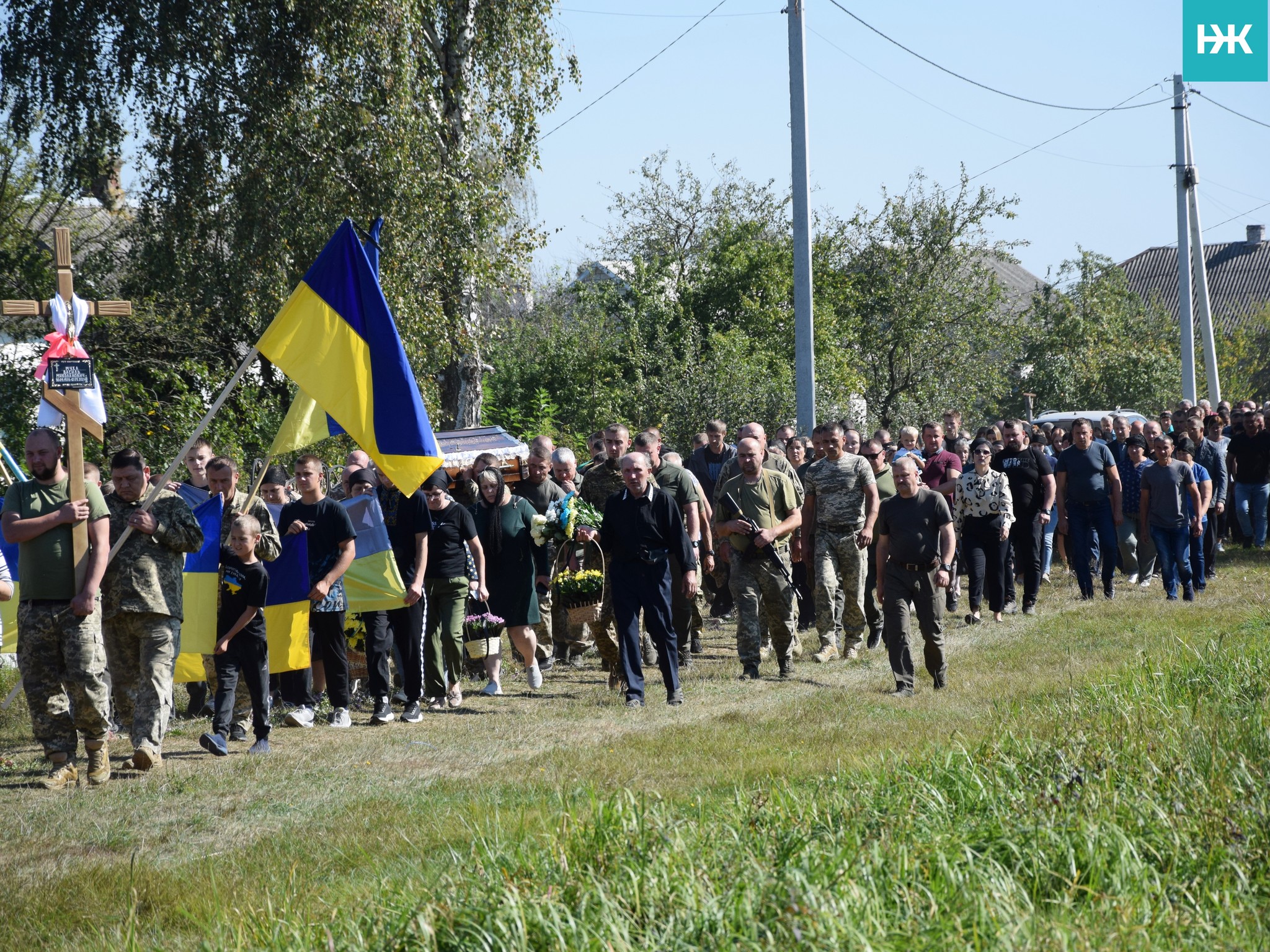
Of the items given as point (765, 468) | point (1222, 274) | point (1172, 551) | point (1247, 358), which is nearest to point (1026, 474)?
point (1172, 551)

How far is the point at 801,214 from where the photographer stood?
1725 centimetres

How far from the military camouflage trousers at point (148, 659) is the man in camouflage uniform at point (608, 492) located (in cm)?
359

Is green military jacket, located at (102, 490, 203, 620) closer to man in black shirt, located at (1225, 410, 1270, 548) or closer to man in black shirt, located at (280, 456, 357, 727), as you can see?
man in black shirt, located at (280, 456, 357, 727)

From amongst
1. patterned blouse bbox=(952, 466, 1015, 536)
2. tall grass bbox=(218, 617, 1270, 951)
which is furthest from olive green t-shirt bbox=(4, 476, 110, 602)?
patterned blouse bbox=(952, 466, 1015, 536)

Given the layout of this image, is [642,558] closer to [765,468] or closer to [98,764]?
[765,468]

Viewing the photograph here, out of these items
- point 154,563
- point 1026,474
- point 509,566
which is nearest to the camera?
point 154,563

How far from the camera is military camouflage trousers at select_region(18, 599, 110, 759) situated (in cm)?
781

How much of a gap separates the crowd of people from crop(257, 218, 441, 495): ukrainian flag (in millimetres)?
624

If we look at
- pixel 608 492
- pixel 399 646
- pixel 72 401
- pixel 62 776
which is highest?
pixel 72 401

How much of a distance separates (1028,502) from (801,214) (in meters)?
5.12

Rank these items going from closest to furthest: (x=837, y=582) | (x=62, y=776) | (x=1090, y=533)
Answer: (x=62, y=776) → (x=837, y=582) → (x=1090, y=533)

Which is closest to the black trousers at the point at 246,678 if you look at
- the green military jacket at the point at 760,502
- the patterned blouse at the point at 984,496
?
the green military jacket at the point at 760,502

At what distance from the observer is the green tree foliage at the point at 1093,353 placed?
1658 inches

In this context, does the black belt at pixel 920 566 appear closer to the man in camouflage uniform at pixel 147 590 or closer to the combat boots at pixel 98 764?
the man in camouflage uniform at pixel 147 590
